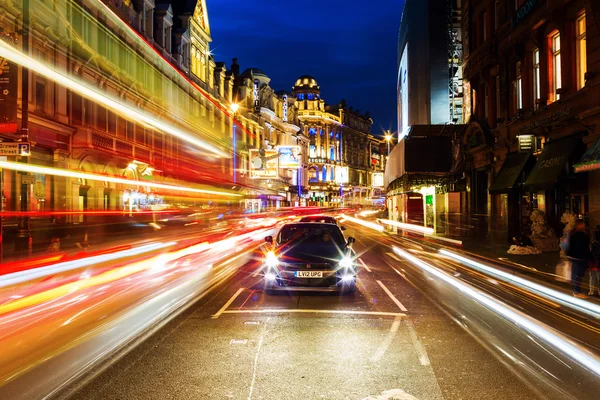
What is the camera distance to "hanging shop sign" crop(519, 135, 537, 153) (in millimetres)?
21016

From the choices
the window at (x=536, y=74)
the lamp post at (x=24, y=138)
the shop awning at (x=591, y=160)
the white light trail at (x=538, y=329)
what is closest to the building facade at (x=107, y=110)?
the lamp post at (x=24, y=138)

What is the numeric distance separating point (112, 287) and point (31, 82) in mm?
18812

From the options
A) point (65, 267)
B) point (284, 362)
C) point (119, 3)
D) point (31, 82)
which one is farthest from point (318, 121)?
point (284, 362)

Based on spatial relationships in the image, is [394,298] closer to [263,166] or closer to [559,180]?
[559,180]

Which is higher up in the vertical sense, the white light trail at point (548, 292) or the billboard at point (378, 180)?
the billboard at point (378, 180)

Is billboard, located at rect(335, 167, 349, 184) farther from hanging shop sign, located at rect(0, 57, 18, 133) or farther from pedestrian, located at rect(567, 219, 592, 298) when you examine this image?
pedestrian, located at rect(567, 219, 592, 298)

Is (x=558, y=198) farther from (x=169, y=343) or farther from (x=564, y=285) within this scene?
(x=169, y=343)

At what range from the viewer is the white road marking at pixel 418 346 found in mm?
6336

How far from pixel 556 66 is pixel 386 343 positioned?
57.8 ft

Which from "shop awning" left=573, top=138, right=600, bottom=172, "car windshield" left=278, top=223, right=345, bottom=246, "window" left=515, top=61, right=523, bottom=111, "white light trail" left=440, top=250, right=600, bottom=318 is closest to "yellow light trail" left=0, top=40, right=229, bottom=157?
"car windshield" left=278, top=223, right=345, bottom=246

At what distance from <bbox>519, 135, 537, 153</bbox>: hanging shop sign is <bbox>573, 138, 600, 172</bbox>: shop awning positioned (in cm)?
554

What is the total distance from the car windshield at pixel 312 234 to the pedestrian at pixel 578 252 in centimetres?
473

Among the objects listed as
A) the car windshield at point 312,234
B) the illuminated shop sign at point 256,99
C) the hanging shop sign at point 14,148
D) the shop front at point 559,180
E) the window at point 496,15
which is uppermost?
the illuminated shop sign at point 256,99

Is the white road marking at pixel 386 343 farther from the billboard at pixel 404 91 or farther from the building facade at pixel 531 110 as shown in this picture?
the billboard at pixel 404 91
